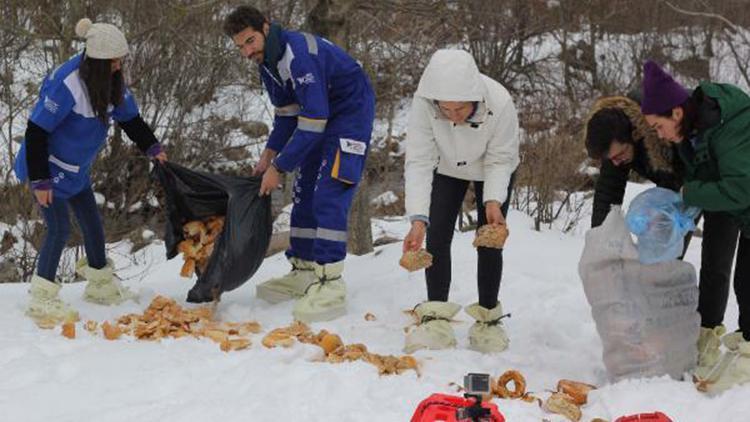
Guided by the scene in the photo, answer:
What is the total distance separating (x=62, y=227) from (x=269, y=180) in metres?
1.07

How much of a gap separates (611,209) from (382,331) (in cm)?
137

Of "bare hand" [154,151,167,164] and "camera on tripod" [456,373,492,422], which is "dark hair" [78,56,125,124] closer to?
"bare hand" [154,151,167,164]

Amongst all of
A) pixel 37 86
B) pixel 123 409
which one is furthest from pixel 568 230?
pixel 37 86

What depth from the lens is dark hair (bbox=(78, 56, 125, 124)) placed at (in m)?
4.14

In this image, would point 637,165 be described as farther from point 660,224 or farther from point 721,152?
point 721,152

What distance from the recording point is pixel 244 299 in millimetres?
4852

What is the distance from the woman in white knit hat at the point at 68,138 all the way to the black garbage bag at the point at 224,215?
0.40m

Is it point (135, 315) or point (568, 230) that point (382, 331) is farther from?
point (568, 230)

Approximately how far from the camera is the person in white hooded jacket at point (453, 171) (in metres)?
3.57

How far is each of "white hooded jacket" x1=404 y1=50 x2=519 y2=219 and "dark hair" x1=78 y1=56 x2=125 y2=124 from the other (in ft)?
4.95

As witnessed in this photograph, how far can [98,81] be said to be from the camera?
4.16m

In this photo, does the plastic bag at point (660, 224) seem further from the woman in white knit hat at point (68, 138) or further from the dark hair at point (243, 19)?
the woman in white knit hat at point (68, 138)

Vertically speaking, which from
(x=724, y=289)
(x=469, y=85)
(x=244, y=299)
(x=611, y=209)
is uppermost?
(x=469, y=85)

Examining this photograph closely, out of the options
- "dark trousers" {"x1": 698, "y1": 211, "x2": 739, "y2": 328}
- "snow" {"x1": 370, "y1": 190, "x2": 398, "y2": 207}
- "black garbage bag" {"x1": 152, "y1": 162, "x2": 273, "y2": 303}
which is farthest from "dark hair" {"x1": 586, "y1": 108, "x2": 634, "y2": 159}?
"snow" {"x1": 370, "y1": 190, "x2": 398, "y2": 207}
